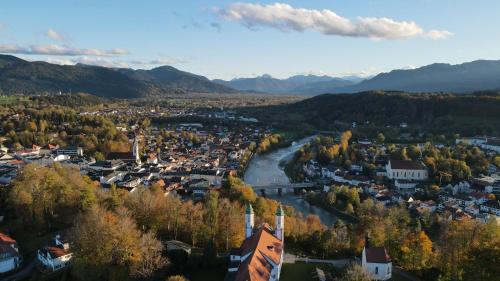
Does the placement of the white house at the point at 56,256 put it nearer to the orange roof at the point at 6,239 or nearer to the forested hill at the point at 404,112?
the orange roof at the point at 6,239

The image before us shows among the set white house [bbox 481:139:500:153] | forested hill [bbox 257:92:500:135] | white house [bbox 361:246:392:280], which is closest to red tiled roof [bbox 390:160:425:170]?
white house [bbox 481:139:500:153]

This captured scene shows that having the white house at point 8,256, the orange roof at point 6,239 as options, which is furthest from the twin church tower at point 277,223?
the orange roof at point 6,239

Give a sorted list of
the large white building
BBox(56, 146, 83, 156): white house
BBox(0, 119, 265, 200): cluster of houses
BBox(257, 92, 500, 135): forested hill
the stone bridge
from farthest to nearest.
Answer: BBox(257, 92, 500, 135): forested hill → BBox(56, 146, 83, 156): white house → the stone bridge → BBox(0, 119, 265, 200): cluster of houses → the large white building

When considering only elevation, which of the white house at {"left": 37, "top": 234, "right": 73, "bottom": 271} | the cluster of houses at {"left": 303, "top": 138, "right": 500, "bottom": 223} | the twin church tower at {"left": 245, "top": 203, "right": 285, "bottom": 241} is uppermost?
the twin church tower at {"left": 245, "top": 203, "right": 285, "bottom": 241}

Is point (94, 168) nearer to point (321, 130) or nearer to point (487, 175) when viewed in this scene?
point (487, 175)

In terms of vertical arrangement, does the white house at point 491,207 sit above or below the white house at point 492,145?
below

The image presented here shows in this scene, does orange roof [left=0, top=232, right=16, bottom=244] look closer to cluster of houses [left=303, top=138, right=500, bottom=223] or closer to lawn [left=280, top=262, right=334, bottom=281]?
lawn [left=280, top=262, right=334, bottom=281]

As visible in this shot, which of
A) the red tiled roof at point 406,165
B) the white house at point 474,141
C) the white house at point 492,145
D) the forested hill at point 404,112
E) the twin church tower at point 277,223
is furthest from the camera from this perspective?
the forested hill at point 404,112

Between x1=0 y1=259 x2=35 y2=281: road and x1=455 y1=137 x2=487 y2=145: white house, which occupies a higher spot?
x1=455 y1=137 x2=487 y2=145: white house
